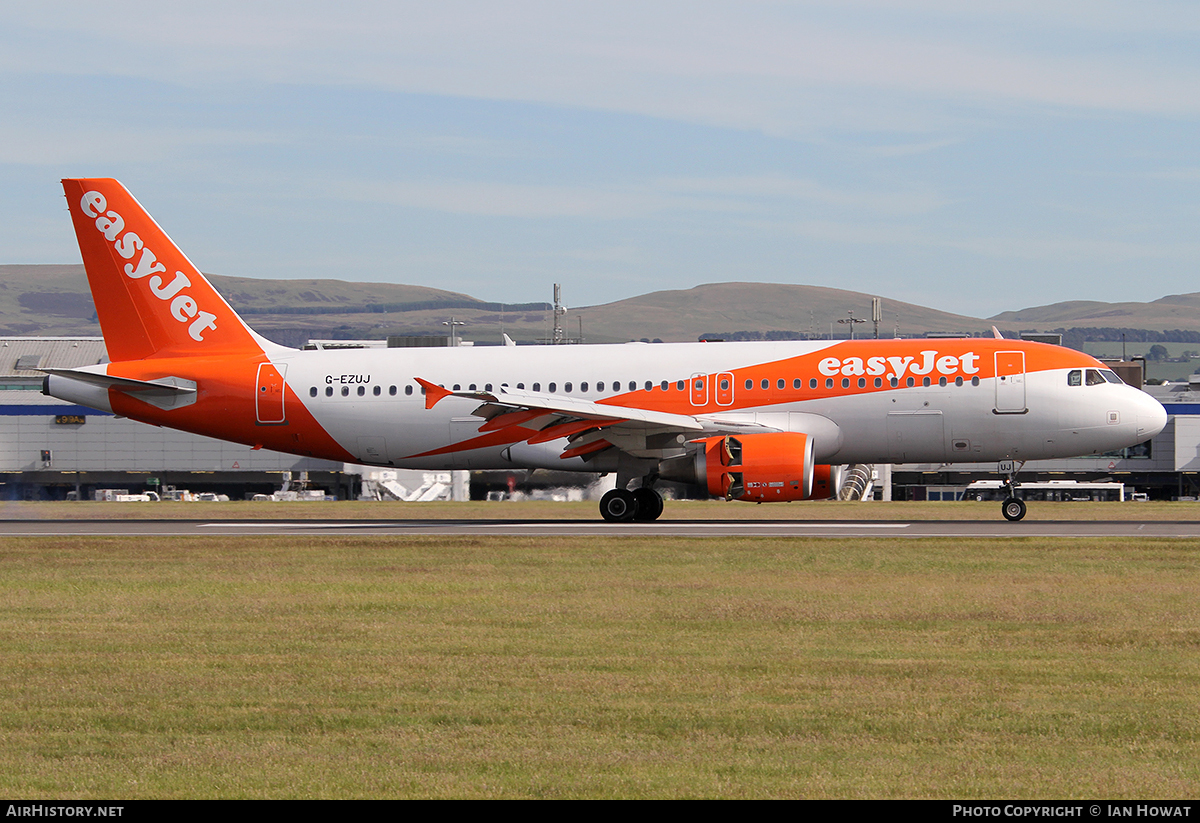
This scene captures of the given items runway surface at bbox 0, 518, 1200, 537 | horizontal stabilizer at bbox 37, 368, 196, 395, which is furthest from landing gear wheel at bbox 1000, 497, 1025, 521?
horizontal stabilizer at bbox 37, 368, 196, 395

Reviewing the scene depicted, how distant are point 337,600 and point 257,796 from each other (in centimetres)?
969

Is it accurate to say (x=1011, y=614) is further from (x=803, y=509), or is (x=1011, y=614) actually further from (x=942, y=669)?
(x=803, y=509)

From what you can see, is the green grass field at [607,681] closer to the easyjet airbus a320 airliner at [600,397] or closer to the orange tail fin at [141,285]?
the easyjet airbus a320 airliner at [600,397]

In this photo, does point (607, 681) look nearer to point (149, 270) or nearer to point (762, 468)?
point (762, 468)

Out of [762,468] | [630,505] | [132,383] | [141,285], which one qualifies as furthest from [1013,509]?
[141,285]

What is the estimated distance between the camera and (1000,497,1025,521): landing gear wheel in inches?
1319

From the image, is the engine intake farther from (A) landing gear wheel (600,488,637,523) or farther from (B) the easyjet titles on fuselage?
(A) landing gear wheel (600,488,637,523)

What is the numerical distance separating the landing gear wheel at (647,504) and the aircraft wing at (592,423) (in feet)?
4.48

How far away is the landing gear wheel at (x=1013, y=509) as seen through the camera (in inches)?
1319

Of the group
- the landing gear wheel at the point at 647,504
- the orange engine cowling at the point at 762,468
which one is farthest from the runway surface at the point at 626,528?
the orange engine cowling at the point at 762,468

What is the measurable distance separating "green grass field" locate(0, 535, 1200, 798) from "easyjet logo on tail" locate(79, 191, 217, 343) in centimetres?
1575

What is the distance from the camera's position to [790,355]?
33562 mm

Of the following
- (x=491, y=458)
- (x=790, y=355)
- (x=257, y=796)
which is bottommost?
(x=257, y=796)

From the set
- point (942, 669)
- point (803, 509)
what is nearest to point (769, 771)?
point (942, 669)
